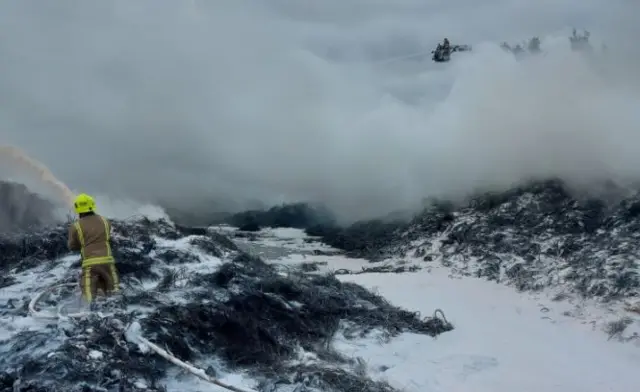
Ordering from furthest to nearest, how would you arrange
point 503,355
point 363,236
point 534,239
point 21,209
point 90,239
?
1. point 363,236
2. point 534,239
3. point 21,209
4. point 503,355
5. point 90,239

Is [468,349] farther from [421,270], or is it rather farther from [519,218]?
[519,218]

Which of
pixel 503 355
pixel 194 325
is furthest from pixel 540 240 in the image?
pixel 194 325

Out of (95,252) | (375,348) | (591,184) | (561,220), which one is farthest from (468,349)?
(591,184)

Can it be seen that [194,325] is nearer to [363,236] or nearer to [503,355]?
[503,355]

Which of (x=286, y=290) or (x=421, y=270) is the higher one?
(x=286, y=290)

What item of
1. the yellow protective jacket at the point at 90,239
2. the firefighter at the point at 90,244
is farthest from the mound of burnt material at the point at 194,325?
the yellow protective jacket at the point at 90,239

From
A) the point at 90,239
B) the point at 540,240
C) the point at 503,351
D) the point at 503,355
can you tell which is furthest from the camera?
the point at 540,240
